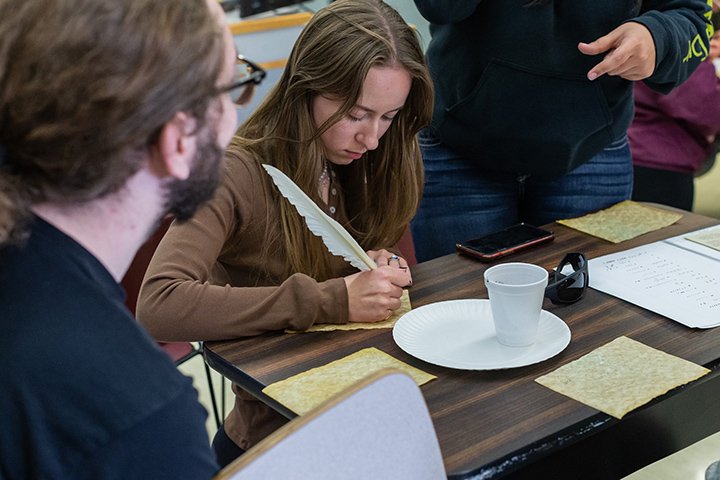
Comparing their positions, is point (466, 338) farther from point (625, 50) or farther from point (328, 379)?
point (625, 50)

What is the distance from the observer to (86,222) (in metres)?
0.84

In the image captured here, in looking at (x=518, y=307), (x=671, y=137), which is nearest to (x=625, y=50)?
(x=518, y=307)

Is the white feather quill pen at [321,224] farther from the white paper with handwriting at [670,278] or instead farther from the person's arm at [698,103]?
the person's arm at [698,103]

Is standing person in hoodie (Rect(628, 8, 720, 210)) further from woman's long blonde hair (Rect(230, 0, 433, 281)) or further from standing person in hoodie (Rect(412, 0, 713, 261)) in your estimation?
woman's long blonde hair (Rect(230, 0, 433, 281))

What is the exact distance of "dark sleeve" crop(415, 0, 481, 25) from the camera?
166 cm

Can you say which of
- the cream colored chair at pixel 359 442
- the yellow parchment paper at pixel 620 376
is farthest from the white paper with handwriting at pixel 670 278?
the cream colored chair at pixel 359 442

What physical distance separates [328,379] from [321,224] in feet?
0.94

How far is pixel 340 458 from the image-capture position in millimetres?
845

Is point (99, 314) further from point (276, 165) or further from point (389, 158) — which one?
point (389, 158)

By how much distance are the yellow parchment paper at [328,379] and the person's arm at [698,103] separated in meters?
1.80

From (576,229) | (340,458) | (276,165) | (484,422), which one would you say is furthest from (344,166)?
(340,458)

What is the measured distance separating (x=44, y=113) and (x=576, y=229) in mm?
1161

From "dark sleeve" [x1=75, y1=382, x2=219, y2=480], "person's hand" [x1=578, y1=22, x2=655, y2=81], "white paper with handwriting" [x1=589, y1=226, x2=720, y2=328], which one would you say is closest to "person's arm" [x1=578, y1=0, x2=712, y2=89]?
"person's hand" [x1=578, y1=22, x2=655, y2=81]

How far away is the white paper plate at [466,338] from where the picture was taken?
1265mm
